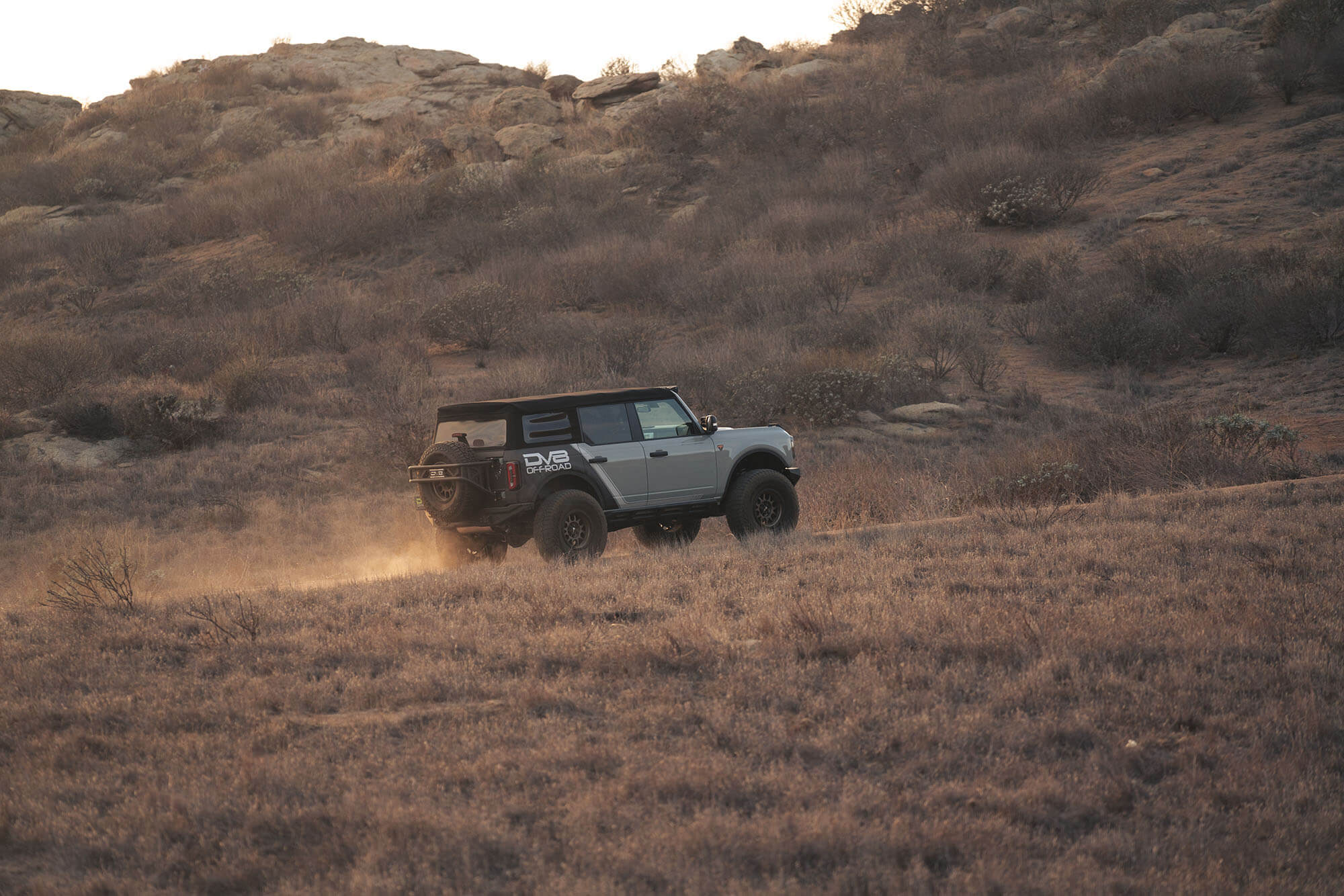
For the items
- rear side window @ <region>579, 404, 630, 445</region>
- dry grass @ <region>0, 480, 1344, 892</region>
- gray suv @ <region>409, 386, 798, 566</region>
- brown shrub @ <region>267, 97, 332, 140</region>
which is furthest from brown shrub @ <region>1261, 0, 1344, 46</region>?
brown shrub @ <region>267, 97, 332, 140</region>

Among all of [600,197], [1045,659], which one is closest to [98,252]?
[600,197]

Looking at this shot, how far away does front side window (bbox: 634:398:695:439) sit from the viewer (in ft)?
31.4

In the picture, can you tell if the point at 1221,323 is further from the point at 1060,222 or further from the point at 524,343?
the point at 524,343

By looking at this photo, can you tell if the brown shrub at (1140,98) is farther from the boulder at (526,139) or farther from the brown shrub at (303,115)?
the brown shrub at (303,115)

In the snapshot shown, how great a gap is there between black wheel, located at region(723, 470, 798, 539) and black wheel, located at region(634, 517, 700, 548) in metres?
0.68

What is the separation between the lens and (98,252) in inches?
1216

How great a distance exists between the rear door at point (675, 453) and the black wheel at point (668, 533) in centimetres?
84

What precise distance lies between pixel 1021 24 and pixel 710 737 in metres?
39.5

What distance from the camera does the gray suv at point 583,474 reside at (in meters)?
8.81

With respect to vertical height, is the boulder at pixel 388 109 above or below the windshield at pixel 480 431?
above

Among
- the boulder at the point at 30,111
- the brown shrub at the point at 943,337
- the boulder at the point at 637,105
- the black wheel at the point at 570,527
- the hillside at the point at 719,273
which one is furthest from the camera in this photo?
the boulder at the point at 30,111

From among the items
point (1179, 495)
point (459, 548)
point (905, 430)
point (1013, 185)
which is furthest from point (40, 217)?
point (1179, 495)

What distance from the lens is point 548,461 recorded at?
29.2 ft

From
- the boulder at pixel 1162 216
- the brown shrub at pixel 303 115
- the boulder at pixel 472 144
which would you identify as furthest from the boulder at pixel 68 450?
the brown shrub at pixel 303 115
